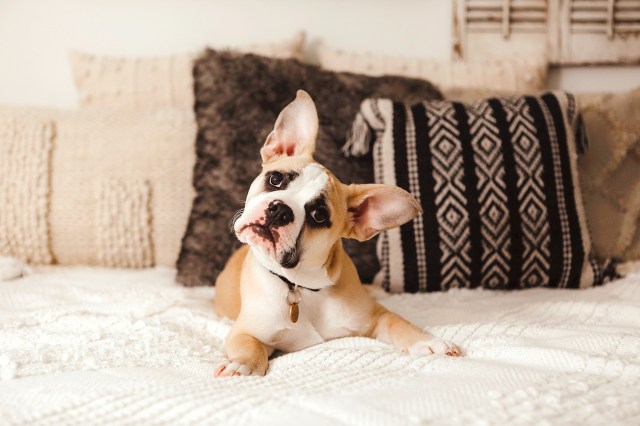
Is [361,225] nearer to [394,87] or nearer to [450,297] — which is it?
[450,297]

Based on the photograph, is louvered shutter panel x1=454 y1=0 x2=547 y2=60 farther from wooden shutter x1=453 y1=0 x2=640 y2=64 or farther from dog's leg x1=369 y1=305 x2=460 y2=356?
dog's leg x1=369 y1=305 x2=460 y2=356

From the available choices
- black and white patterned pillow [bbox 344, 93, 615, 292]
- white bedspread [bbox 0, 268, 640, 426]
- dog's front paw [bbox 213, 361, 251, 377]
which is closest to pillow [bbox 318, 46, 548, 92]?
black and white patterned pillow [bbox 344, 93, 615, 292]

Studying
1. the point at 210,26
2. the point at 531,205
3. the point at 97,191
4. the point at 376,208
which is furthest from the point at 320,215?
the point at 210,26

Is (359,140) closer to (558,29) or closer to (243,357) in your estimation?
(243,357)

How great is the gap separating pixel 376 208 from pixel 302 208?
190mm

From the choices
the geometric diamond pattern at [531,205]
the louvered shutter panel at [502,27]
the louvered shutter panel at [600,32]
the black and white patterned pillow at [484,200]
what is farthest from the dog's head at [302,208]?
the louvered shutter panel at [600,32]

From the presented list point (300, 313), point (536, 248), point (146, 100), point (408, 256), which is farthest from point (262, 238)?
point (146, 100)

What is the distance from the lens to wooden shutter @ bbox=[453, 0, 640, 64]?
2.17 metres

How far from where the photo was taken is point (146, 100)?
199cm

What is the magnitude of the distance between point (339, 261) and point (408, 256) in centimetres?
34

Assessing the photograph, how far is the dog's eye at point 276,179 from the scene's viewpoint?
1164mm

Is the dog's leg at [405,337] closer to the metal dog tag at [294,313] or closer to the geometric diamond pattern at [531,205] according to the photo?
the metal dog tag at [294,313]

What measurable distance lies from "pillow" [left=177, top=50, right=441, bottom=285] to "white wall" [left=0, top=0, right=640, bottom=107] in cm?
55

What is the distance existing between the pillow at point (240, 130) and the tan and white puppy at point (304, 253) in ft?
1.05
